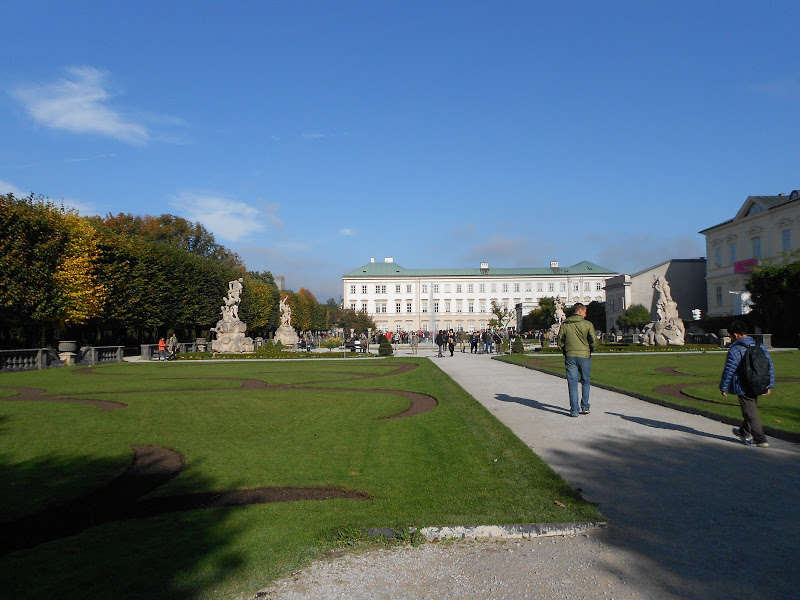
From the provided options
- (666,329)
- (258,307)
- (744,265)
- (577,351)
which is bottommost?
(577,351)

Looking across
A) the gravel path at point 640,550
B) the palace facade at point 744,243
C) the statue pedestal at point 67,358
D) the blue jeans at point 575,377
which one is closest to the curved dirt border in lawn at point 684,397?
the gravel path at point 640,550

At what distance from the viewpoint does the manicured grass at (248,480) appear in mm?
3674

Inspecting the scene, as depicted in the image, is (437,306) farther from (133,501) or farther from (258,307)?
(133,501)

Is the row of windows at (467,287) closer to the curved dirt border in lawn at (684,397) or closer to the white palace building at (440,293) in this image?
the white palace building at (440,293)

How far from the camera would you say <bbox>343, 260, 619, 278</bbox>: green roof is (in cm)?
11138

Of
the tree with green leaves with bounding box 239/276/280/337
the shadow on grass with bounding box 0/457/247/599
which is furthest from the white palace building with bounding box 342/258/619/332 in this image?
the shadow on grass with bounding box 0/457/247/599

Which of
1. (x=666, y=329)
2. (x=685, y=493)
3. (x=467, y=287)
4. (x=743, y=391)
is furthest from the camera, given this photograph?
(x=467, y=287)

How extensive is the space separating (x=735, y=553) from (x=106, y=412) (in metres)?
10.5

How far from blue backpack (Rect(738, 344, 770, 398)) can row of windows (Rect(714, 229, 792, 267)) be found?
54.3 metres

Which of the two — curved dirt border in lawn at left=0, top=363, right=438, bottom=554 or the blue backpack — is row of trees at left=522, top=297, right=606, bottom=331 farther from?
curved dirt border in lawn at left=0, top=363, right=438, bottom=554

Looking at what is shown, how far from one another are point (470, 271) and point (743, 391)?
109m

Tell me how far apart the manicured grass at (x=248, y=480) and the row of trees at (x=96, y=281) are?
64.9ft

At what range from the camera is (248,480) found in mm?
5785

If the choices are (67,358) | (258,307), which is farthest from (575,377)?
(258,307)
